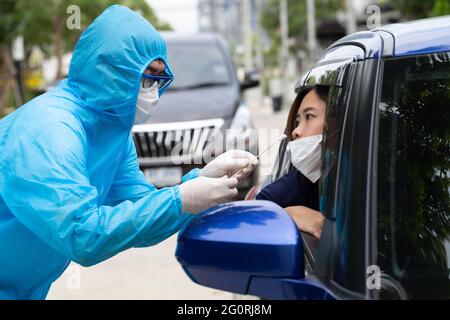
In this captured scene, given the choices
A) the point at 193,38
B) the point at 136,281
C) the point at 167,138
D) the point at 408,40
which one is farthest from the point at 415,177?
the point at 193,38

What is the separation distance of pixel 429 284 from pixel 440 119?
0.54 m

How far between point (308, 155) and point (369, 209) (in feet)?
2.04

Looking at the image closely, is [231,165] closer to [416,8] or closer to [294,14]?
[416,8]

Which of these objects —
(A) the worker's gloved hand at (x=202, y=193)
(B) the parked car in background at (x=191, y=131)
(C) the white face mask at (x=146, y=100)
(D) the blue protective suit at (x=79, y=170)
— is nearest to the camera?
(D) the blue protective suit at (x=79, y=170)

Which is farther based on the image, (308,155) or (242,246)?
(308,155)

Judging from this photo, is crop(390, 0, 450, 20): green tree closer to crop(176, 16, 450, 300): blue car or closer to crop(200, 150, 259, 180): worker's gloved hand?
crop(200, 150, 259, 180): worker's gloved hand

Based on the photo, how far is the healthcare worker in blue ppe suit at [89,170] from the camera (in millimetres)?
2135

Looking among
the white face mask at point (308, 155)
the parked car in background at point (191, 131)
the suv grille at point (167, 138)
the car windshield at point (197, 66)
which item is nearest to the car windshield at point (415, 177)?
the white face mask at point (308, 155)

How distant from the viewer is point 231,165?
2.59 meters

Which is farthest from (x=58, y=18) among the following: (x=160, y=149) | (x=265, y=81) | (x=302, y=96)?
(x=302, y=96)

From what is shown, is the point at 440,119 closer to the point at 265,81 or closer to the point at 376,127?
the point at 376,127

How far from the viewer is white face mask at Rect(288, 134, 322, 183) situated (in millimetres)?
2645

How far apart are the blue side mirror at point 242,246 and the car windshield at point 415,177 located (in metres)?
0.26

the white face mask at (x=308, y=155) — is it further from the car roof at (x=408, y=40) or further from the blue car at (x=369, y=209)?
the car roof at (x=408, y=40)
